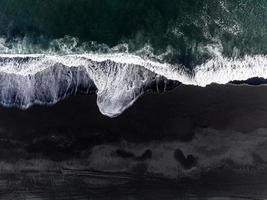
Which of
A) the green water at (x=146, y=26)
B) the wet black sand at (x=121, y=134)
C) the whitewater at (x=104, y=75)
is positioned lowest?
the wet black sand at (x=121, y=134)

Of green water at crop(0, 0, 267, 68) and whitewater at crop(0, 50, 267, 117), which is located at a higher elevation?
green water at crop(0, 0, 267, 68)

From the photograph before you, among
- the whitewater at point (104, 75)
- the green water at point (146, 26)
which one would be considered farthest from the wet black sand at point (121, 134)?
the green water at point (146, 26)

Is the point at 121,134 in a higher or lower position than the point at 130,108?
lower

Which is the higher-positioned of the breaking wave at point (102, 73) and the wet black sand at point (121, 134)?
the breaking wave at point (102, 73)

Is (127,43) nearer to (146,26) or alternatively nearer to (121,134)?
(146,26)

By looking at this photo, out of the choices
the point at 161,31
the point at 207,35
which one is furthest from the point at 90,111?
the point at 207,35

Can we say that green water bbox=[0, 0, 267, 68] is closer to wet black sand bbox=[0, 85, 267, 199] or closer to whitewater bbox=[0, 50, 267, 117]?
whitewater bbox=[0, 50, 267, 117]

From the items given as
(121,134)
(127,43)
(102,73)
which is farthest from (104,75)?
(121,134)

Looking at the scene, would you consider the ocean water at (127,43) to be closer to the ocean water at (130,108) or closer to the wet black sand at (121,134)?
the ocean water at (130,108)

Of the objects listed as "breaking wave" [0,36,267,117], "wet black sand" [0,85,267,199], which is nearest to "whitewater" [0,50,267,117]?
"breaking wave" [0,36,267,117]

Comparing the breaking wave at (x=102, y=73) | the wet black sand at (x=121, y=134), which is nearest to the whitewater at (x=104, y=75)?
the breaking wave at (x=102, y=73)

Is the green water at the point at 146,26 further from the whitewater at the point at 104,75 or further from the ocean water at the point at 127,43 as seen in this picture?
the whitewater at the point at 104,75
